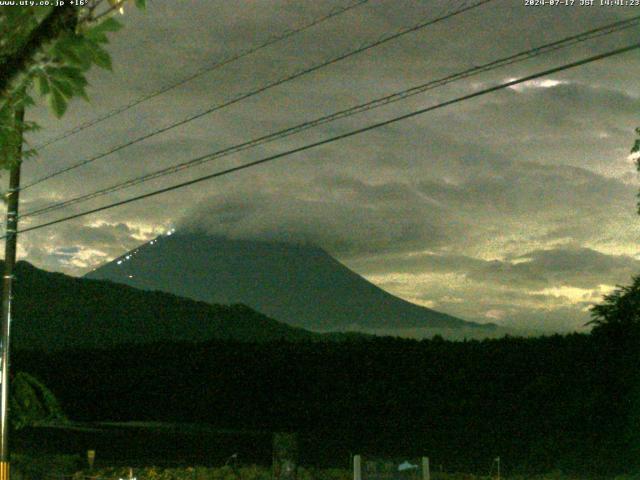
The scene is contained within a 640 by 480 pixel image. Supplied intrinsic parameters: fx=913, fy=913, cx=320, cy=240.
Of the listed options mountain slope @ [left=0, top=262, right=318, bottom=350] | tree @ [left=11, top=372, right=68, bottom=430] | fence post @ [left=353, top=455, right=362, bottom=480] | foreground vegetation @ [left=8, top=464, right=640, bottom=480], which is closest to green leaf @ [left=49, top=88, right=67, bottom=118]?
fence post @ [left=353, top=455, right=362, bottom=480]

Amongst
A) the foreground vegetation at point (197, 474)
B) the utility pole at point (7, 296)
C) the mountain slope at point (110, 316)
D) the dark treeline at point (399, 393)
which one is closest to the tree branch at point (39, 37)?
the foreground vegetation at point (197, 474)

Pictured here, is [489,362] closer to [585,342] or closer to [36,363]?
[585,342]

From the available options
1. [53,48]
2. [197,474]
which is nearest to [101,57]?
[53,48]

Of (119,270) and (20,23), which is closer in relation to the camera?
(20,23)

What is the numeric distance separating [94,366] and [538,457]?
2167cm

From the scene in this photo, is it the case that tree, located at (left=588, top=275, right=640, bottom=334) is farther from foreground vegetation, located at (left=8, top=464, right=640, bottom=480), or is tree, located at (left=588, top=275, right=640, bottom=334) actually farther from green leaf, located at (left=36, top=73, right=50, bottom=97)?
green leaf, located at (left=36, top=73, right=50, bottom=97)

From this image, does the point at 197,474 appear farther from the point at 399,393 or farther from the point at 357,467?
the point at 399,393

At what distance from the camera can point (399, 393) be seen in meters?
29.2

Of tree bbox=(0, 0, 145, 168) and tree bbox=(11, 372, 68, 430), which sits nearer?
tree bbox=(0, 0, 145, 168)

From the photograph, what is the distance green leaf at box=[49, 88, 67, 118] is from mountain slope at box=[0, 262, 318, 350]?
70.3 meters

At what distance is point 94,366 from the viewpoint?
3784 cm

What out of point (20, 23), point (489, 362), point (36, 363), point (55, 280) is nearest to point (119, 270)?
point (55, 280)

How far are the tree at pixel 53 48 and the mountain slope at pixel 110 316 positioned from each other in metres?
70.3

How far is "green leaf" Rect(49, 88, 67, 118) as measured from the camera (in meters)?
4.18
